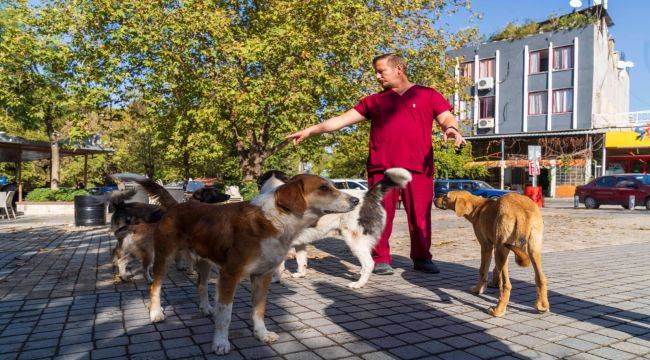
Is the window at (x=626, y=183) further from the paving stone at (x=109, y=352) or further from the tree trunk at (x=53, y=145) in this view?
the tree trunk at (x=53, y=145)

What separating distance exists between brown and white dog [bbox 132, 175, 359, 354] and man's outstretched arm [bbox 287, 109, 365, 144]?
1.82 meters

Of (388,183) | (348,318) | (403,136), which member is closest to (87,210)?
(403,136)

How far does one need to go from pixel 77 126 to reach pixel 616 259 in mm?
16109

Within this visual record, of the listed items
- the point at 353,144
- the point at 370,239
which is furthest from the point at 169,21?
the point at 370,239

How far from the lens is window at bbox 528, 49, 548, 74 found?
38156 mm

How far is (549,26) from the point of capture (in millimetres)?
38062

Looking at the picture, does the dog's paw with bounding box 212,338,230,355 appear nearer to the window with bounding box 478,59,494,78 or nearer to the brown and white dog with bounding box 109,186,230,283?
the brown and white dog with bounding box 109,186,230,283

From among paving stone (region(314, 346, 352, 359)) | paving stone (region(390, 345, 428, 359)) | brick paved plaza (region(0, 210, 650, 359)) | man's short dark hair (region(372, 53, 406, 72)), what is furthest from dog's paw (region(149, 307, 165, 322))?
man's short dark hair (region(372, 53, 406, 72))

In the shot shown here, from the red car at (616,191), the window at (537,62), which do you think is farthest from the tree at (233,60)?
the window at (537,62)

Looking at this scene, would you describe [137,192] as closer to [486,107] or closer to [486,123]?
[486,123]

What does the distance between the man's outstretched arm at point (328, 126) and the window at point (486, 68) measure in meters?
38.7

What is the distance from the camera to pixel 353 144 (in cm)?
1845

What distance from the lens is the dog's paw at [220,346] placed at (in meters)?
3.19

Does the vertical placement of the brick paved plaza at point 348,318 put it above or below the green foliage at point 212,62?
below
